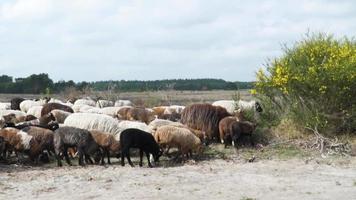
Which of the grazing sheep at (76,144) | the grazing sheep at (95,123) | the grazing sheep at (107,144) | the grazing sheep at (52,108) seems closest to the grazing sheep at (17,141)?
the grazing sheep at (76,144)

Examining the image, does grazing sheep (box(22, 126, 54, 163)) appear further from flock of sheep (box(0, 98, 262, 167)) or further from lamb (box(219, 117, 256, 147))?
lamb (box(219, 117, 256, 147))

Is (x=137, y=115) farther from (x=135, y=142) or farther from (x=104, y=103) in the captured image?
(x=104, y=103)

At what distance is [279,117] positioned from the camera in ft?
67.4

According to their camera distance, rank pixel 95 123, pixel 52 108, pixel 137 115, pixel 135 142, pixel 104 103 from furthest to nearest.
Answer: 1. pixel 104 103
2. pixel 52 108
3. pixel 137 115
4. pixel 95 123
5. pixel 135 142

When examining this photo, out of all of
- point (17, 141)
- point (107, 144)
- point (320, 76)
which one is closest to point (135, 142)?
point (107, 144)

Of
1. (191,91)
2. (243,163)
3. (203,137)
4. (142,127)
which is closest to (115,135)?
(142,127)

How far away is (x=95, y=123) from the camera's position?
1820 cm

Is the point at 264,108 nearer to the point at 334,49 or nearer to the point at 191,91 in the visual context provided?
the point at 334,49

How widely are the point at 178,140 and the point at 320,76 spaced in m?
5.94

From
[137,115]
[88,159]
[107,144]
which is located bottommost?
[88,159]

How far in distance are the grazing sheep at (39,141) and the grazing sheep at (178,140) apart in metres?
2.92

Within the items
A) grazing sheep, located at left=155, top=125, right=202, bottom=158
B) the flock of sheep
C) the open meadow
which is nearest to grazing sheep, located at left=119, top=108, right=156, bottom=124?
the flock of sheep

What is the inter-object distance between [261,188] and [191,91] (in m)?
72.2

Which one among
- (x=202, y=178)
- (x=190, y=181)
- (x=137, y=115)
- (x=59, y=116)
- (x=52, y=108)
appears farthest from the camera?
(x=52, y=108)
